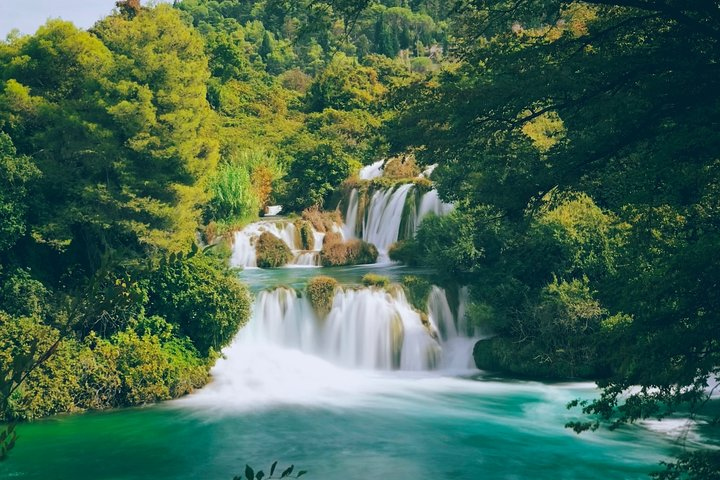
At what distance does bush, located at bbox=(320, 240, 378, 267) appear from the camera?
25781 millimetres

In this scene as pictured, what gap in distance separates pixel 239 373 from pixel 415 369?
4.16m

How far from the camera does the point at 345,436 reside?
13.6 m

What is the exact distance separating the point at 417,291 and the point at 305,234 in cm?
850

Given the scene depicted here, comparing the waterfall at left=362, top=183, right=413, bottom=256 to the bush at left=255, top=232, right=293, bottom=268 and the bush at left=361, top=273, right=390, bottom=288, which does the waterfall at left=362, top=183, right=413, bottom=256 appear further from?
the bush at left=361, top=273, right=390, bottom=288

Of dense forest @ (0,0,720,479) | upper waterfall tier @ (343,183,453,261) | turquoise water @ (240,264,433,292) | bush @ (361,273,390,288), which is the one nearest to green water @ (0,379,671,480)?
dense forest @ (0,0,720,479)

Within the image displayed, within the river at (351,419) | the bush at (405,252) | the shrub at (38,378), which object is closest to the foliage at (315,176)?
the bush at (405,252)

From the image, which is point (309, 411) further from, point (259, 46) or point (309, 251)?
point (259, 46)

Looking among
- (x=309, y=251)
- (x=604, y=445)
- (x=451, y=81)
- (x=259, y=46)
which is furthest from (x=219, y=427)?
(x=259, y=46)

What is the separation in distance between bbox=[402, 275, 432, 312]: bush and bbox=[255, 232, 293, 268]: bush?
6.74 meters

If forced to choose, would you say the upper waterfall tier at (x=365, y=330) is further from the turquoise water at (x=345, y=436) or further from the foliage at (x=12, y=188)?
the foliage at (x=12, y=188)

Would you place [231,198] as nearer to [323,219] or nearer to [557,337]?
[323,219]

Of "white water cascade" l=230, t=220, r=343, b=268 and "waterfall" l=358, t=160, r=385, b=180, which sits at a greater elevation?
"waterfall" l=358, t=160, r=385, b=180

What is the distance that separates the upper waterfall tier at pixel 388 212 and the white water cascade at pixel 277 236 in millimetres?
1889

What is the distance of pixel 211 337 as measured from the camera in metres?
17.0
